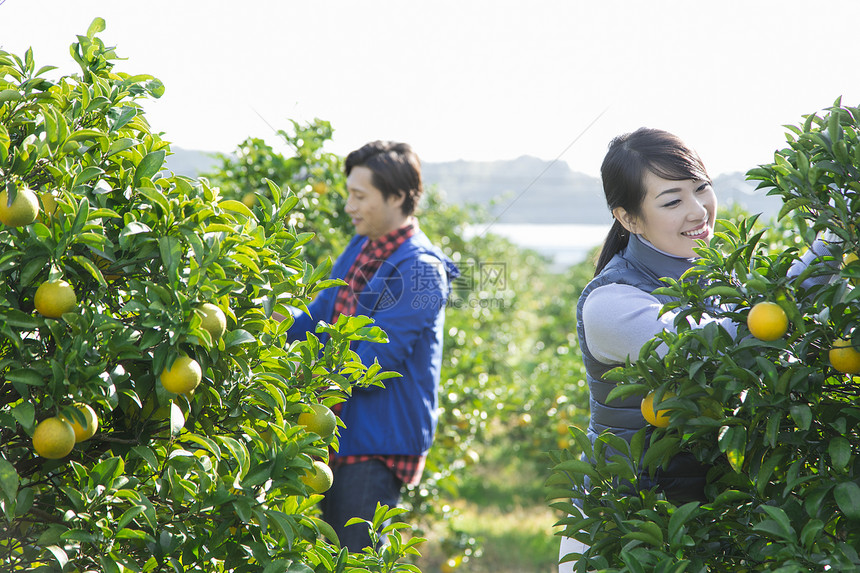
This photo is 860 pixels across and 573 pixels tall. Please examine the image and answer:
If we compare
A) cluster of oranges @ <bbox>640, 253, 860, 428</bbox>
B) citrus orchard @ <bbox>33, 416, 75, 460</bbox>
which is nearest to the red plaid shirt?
citrus orchard @ <bbox>33, 416, 75, 460</bbox>

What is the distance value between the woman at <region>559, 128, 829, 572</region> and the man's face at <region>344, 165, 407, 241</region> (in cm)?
104

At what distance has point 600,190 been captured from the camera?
6.03 ft

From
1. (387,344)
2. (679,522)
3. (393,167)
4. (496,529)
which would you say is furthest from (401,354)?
(496,529)

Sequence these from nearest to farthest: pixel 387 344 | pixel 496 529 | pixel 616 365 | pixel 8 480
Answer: pixel 8 480, pixel 616 365, pixel 387 344, pixel 496 529

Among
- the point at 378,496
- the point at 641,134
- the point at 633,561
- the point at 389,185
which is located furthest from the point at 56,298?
the point at 389,185

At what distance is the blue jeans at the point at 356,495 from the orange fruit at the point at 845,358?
1494 millimetres

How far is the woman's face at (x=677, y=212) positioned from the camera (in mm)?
1528

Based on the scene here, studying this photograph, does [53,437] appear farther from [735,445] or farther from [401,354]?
[401,354]

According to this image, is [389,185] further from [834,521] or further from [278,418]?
[834,521]

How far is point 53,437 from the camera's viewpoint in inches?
37.0

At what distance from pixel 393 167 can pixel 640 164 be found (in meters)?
1.15

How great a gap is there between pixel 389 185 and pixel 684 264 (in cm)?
123

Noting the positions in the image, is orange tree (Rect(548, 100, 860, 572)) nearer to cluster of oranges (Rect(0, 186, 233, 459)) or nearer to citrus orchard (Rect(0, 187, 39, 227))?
cluster of oranges (Rect(0, 186, 233, 459))

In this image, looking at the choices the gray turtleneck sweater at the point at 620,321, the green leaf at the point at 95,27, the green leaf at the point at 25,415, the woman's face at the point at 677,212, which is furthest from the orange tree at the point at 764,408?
the green leaf at the point at 95,27
